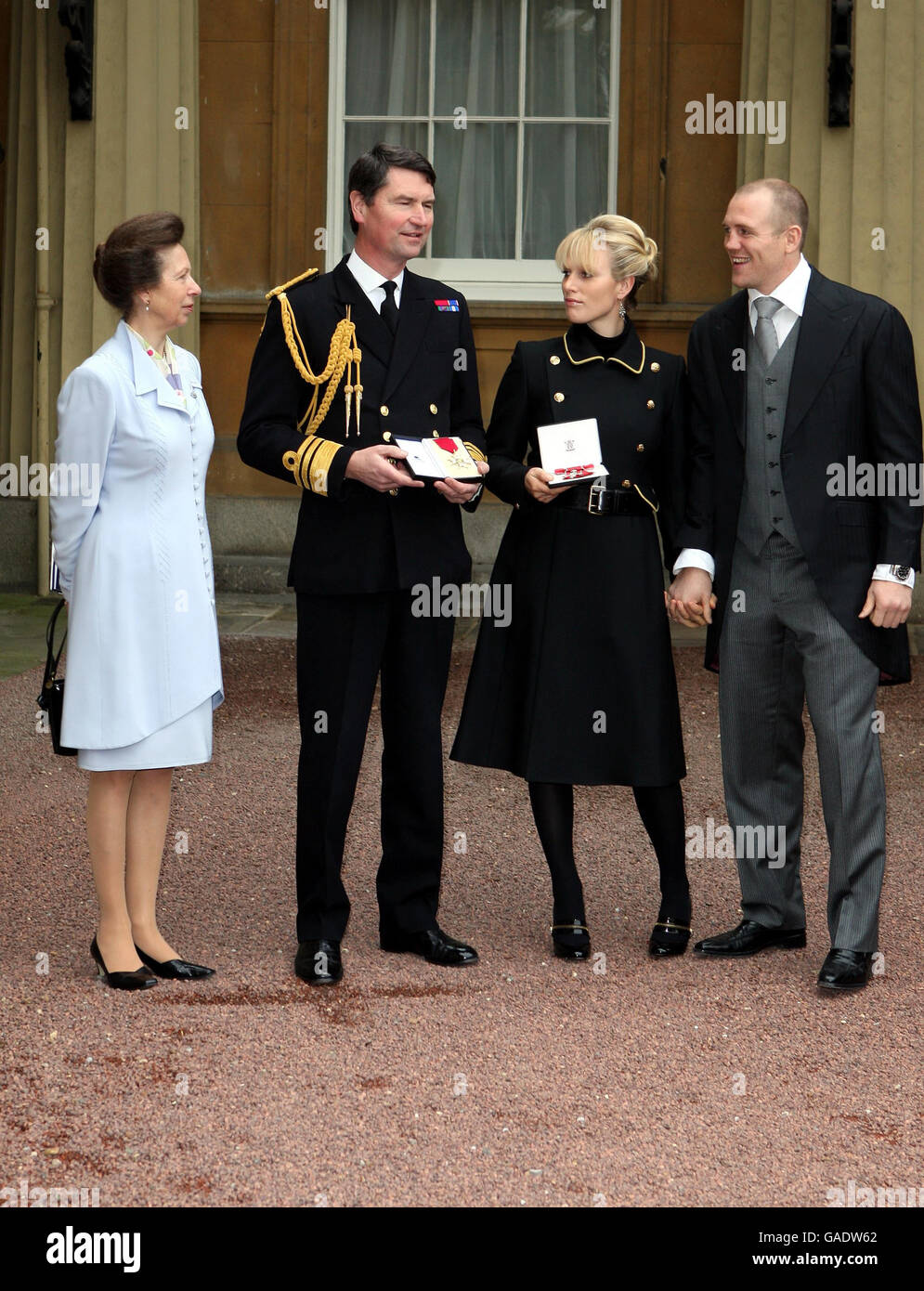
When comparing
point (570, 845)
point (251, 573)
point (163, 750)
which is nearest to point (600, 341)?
point (570, 845)

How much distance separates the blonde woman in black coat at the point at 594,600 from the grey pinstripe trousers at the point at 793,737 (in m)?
0.20

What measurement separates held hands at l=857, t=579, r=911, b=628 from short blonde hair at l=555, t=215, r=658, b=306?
1.01 m

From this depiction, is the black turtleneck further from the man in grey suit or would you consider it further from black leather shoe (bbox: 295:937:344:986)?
black leather shoe (bbox: 295:937:344:986)

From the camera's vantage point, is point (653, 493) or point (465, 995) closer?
point (465, 995)

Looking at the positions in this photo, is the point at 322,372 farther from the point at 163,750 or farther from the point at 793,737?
the point at 793,737

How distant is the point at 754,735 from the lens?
4832 millimetres

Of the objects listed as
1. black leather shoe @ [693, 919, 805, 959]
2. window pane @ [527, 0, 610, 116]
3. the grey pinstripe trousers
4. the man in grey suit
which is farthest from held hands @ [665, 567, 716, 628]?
window pane @ [527, 0, 610, 116]

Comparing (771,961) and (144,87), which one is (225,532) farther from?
(771,961)

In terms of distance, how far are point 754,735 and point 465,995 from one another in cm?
111

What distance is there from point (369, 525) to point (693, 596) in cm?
90

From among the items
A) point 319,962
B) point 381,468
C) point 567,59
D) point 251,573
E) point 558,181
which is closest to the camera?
point 381,468

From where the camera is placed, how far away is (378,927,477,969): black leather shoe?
4.68 metres

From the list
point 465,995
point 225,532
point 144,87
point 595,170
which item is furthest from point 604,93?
point 465,995

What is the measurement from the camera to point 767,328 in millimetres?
4648
